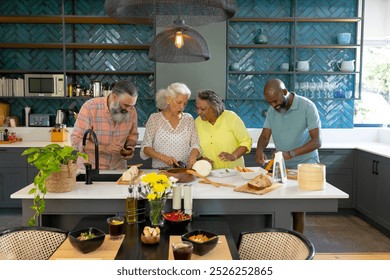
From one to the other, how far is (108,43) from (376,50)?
374 cm

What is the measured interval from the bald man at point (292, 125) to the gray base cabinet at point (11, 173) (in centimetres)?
315

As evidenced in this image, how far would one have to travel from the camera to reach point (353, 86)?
5977 mm

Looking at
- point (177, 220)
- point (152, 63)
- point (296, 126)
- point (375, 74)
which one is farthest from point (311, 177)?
point (375, 74)

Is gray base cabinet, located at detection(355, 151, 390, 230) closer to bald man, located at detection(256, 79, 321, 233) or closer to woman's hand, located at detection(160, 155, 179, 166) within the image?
bald man, located at detection(256, 79, 321, 233)

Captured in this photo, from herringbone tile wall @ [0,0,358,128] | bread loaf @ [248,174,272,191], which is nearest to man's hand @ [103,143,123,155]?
bread loaf @ [248,174,272,191]

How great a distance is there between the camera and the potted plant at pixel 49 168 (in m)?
2.35

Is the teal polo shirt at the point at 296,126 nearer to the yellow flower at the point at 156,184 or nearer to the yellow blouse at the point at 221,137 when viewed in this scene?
the yellow blouse at the point at 221,137

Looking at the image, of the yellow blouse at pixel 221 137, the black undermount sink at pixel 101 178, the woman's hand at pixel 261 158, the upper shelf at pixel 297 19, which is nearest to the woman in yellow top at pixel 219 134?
the yellow blouse at pixel 221 137

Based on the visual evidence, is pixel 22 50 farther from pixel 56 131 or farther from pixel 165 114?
pixel 165 114

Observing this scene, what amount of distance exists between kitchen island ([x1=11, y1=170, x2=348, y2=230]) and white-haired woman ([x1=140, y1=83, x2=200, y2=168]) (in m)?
0.64

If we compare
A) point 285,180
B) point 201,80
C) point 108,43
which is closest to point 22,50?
point 108,43

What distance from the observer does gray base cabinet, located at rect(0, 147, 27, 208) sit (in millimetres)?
5293

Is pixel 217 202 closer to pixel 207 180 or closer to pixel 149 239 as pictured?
pixel 207 180
